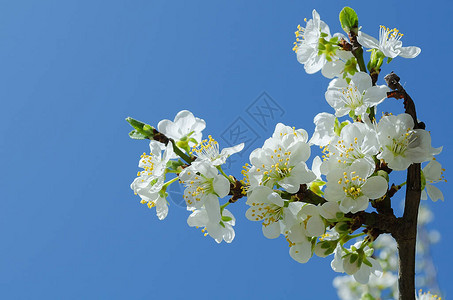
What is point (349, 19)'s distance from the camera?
1.41 m

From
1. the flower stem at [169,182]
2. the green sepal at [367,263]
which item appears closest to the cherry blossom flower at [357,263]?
the green sepal at [367,263]

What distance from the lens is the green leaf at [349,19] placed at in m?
1.41

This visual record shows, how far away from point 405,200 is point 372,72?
0.37m

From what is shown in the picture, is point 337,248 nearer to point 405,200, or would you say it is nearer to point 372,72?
point 405,200

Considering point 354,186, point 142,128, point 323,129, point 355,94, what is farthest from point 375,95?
point 142,128

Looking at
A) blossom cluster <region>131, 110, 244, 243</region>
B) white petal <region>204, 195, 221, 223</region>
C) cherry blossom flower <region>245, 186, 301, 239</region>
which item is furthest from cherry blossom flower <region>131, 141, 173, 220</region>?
cherry blossom flower <region>245, 186, 301, 239</region>

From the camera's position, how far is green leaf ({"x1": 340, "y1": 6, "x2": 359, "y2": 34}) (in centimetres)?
141

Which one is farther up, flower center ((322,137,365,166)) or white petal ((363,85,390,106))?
white petal ((363,85,390,106))

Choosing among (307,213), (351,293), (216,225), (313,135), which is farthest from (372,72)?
(351,293)

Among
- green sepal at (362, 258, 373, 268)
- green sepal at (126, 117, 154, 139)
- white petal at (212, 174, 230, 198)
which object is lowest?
white petal at (212, 174, 230, 198)

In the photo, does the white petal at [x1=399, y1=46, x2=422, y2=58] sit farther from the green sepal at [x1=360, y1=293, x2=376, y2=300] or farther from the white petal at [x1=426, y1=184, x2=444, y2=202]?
the green sepal at [x1=360, y1=293, x2=376, y2=300]

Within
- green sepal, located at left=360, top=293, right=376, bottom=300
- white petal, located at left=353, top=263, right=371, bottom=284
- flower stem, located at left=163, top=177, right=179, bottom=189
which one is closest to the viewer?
flower stem, located at left=163, top=177, right=179, bottom=189

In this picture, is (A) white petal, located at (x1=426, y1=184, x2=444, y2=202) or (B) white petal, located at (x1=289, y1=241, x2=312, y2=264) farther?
(A) white petal, located at (x1=426, y1=184, x2=444, y2=202)

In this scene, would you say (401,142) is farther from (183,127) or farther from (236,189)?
(183,127)
